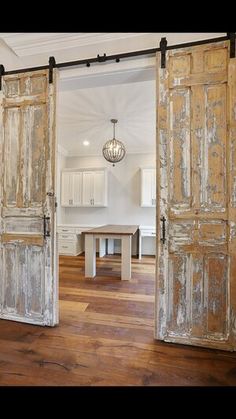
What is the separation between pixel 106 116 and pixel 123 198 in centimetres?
240

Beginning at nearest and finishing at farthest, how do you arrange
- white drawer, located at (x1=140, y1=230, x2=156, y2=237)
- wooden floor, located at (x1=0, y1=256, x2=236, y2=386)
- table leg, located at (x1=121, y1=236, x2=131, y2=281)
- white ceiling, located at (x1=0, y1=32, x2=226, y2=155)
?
wooden floor, located at (x1=0, y1=256, x2=236, y2=386) → white ceiling, located at (x1=0, y1=32, x2=226, y2=155) → table leg, located at (x1=121, y1=236, x2=131, y2=281) → white drawer, located at (x1=140, y1=230, x2=156, y2=237)

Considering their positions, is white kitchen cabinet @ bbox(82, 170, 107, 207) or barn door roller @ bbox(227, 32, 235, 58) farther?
white kitchen cabinet @ bbox(82, 170, 107, 207)

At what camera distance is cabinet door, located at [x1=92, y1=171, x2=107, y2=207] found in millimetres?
5934

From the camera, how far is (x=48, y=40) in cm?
221

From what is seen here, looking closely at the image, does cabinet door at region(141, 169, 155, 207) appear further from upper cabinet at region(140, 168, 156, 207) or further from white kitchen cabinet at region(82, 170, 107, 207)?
white kitchen cabinet at region(82, 170, 107, 207)

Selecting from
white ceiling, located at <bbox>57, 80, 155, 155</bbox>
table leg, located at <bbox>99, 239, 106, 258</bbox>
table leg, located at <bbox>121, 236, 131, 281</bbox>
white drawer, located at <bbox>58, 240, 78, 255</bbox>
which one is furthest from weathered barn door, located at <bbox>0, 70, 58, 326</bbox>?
table leg, located at <bbox>99, 239, 106, 258</bbox>

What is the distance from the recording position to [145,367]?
1.66m

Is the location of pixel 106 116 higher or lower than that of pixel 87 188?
higher

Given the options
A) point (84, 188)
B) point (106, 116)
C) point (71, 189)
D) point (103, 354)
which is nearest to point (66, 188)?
point (71, 189)

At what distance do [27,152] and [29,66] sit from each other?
894mm

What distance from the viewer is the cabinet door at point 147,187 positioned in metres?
5.68

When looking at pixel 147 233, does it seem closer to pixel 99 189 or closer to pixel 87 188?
pixel 99 189

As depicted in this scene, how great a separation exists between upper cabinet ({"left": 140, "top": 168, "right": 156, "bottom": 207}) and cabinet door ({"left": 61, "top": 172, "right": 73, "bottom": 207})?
1.96 m
